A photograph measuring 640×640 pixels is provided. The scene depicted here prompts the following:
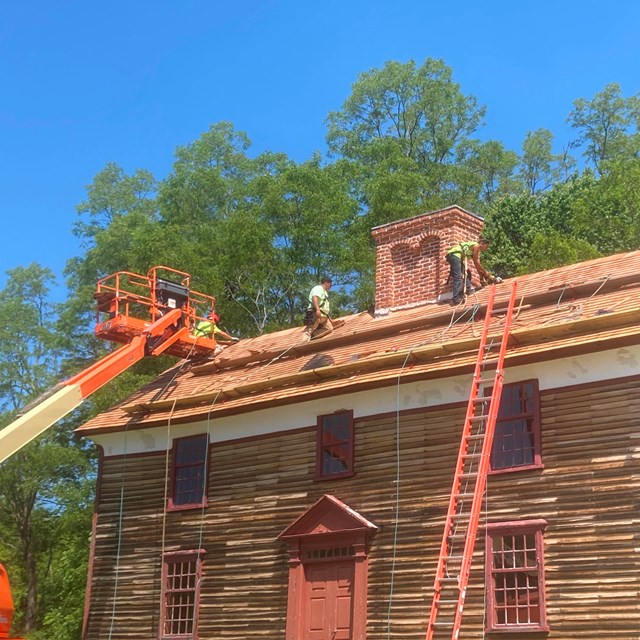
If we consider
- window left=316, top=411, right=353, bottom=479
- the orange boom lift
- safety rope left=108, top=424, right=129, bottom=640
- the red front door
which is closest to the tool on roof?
the orange boom lift

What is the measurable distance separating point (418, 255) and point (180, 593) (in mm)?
9089

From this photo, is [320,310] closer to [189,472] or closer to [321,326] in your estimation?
[321,326]

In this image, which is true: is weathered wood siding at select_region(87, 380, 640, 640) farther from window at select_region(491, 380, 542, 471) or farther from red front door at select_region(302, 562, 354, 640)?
red front door at select_region(302, 562, 354, 640)

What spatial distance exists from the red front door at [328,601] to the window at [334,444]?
5.54ft

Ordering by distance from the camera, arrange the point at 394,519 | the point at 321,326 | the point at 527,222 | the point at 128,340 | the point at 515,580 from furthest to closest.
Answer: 1. the point at 527,222
2. the point at 128,340
3. the point at 321,326
4. the point at 394,519
5. the point at 515,580

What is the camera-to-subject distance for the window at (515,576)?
1590 centimetres

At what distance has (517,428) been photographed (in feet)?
56.1

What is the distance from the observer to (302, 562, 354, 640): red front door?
18.0m

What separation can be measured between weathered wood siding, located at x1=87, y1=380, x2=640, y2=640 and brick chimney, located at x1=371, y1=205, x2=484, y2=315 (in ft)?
16.6

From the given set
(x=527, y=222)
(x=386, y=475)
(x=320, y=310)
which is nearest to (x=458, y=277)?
(x=320, y=310)

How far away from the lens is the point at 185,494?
69.9ft

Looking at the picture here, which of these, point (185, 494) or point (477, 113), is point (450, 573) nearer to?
point (185, 494)

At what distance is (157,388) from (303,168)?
22.0m

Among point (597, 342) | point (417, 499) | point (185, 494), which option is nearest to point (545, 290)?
point (597, 342)
